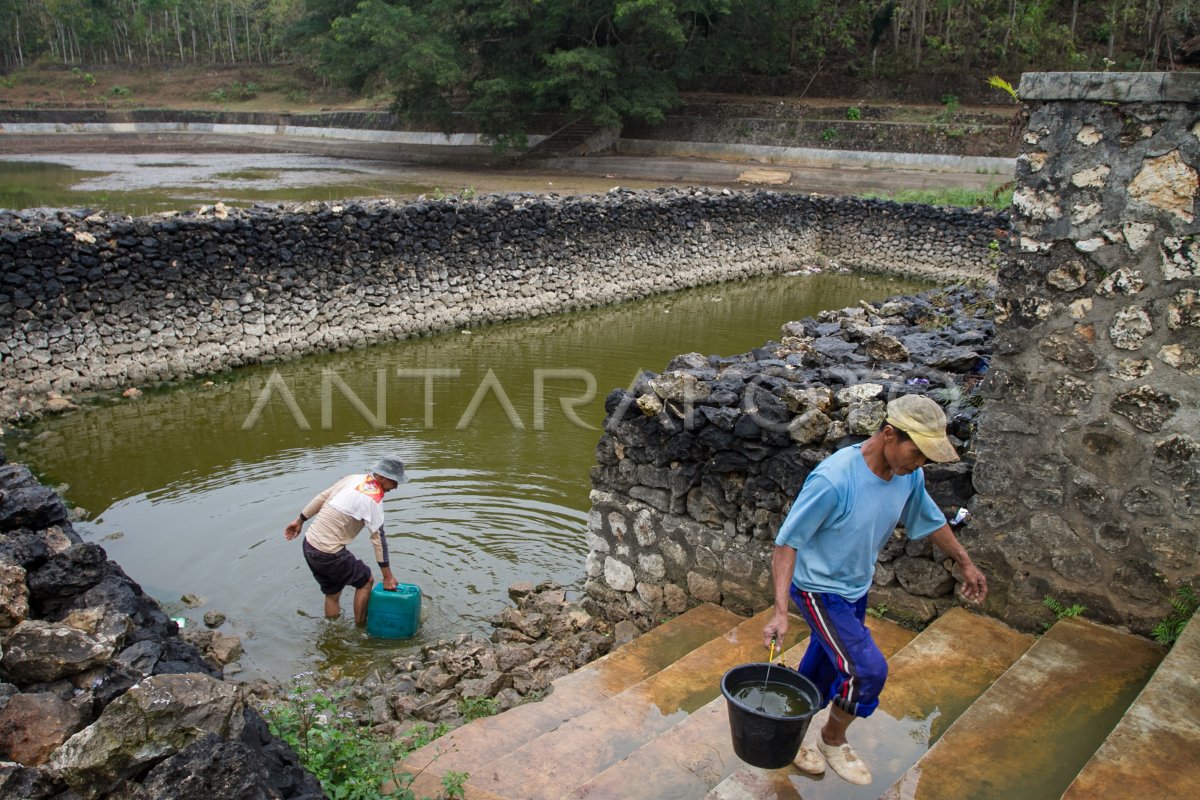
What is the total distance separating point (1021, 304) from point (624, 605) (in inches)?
118

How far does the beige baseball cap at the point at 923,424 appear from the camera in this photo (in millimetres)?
2988

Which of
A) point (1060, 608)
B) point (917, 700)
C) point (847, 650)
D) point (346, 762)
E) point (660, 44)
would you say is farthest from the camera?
point (660, 44)

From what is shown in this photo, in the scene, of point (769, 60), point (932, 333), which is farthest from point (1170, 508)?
point (769, 60)

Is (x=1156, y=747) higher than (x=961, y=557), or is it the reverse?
(x=961, y=557)

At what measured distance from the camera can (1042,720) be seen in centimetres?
347

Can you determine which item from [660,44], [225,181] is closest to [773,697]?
[225,181]

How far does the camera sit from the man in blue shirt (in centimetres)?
308

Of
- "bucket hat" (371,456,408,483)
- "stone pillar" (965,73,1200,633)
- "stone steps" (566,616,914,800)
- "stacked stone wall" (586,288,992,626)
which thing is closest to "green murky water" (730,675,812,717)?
"stone steps" (566,616,914,800)

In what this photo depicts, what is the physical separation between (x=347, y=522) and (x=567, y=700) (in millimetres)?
2260

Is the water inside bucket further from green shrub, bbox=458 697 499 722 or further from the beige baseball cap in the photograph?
green shrub, bbox=458 697 499 722

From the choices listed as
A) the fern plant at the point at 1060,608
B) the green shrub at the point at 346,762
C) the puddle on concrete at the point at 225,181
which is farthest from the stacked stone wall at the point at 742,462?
the puddle on concrete at the point at 225,181

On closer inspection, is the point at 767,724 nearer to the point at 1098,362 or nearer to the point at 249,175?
the point at 1098,362

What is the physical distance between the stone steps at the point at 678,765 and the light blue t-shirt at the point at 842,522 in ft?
2.69

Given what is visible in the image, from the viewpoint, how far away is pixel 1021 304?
4.14 m
